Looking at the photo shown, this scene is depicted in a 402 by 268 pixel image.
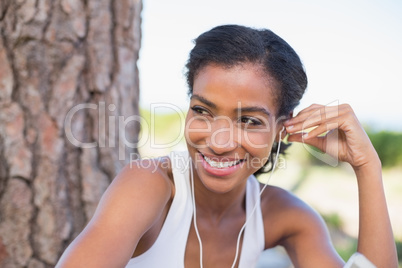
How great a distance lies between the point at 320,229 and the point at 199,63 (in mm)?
1017

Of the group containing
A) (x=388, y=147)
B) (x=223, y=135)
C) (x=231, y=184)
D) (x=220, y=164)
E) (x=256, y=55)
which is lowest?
(x=388, y=147)

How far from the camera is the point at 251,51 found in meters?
1.92

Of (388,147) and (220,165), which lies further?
(388,147)

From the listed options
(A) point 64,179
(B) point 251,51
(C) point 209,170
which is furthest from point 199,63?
(A) point 64,179

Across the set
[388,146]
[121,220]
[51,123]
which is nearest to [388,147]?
[388,146]

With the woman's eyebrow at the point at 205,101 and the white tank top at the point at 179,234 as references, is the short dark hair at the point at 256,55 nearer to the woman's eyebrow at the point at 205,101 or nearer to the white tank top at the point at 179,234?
the woman's eyebrow at the point at 205,101

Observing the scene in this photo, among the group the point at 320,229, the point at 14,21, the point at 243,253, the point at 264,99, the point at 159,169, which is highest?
the point at 14,21

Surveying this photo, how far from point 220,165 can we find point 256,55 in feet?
1.61

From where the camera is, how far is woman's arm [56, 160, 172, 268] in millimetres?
1692

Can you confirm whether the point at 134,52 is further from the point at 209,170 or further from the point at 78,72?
the point at 209,170

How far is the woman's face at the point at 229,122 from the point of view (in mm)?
1889

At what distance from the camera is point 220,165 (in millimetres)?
2004

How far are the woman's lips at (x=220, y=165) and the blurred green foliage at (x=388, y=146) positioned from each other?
7.21 metres

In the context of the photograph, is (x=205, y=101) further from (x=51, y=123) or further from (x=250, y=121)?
(x=51, y=123)
